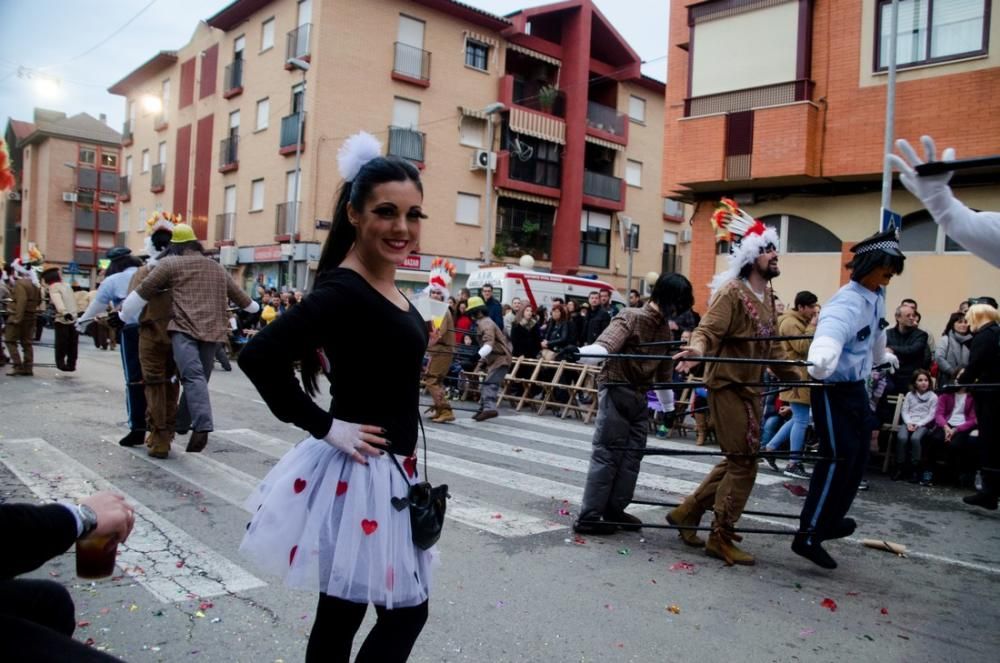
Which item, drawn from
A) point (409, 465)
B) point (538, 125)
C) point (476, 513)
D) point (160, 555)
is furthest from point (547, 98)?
point (409, 465)

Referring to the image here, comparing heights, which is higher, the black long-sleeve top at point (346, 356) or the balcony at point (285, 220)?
the balcony at point (285, 220)

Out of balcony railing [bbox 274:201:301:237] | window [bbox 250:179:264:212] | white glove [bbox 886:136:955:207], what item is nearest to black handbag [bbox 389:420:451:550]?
white glove [bbox 886:136:955:207]

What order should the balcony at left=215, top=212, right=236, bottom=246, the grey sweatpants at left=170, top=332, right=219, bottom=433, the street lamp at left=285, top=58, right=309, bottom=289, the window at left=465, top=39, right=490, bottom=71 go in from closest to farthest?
the grey sweatpants at left=170, top=332, right=219, bottom=433
the street lamp at left=285, top=58, right=309, bottom=289
the window at left=465, top=39, right=490, bottom=71
the balcony at left=215, top=212, right=236, bottom=246

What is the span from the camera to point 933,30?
14906 millimetres

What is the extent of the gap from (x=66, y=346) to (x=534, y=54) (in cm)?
2454

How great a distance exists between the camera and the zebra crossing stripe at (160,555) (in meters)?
4.17

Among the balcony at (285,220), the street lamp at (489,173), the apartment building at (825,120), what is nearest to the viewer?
the apartment building at (825,120)

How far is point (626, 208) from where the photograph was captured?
120 feet

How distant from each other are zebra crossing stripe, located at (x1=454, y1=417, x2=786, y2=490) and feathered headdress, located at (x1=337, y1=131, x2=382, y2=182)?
19.1 feet

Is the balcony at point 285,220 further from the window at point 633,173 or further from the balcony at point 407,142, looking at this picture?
the window at point 633,173

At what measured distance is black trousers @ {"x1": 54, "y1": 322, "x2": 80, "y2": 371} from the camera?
13.7 meters

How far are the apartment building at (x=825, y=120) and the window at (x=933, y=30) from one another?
22 millimetres

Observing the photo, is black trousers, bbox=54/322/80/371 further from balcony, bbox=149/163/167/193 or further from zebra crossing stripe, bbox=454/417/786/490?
balcony, bbox=149/163/167/193

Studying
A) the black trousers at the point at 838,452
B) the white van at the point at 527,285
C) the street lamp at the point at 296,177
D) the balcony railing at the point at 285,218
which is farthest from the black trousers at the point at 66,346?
the balcony railing at the point at 285,218
